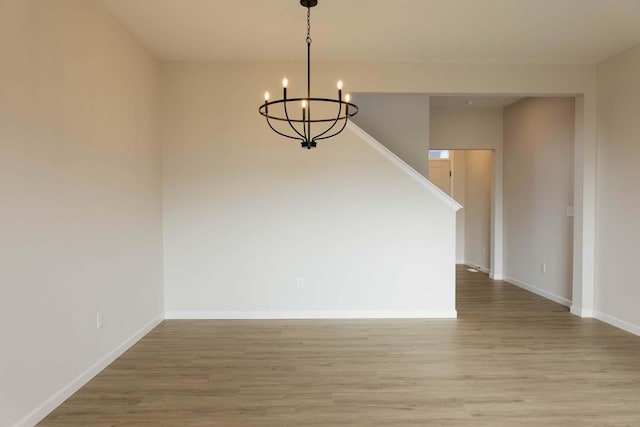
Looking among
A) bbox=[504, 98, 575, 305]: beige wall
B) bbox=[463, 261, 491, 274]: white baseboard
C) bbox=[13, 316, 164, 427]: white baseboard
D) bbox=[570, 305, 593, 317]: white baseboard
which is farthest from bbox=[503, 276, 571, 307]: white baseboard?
bbox=[13, 316, 164, 427]: white baseboard

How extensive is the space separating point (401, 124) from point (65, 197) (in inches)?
157

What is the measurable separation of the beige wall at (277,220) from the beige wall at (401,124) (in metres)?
1.07

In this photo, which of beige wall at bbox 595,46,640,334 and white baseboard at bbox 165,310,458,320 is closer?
beige wall at bbox 595,46,640,334

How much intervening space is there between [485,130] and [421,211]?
9.41ft

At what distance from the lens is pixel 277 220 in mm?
4250

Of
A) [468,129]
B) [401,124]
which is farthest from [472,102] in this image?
[401,124]

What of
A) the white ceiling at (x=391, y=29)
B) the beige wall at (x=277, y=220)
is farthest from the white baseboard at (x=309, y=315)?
the white ceiling at (x=391, y=29)

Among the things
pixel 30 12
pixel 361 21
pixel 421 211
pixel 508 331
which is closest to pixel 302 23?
pixel 361 21

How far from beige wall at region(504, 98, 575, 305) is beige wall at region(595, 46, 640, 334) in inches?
22.8

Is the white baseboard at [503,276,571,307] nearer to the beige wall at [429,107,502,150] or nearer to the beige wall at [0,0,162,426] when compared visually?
the beige wall at [429,107,502,150]

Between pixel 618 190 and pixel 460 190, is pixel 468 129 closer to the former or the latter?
pixel 460 190

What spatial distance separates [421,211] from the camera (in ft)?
14.1

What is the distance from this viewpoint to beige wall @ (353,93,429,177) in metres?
5.22

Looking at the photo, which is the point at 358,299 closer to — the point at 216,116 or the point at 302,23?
the point at 216,116
